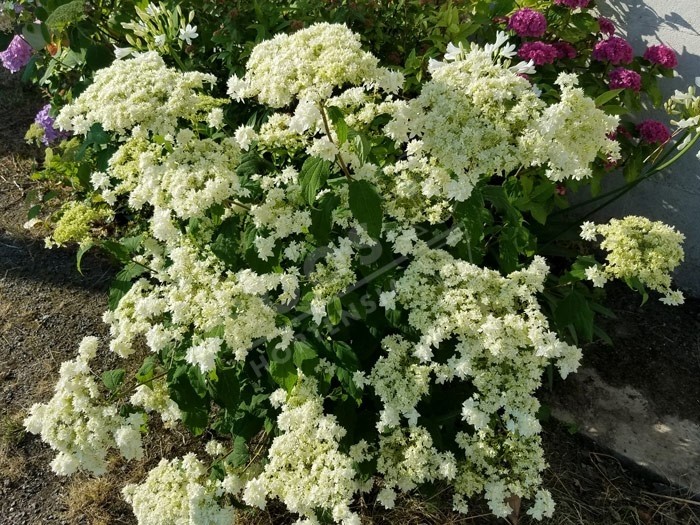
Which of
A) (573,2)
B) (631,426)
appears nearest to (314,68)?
(573,2)

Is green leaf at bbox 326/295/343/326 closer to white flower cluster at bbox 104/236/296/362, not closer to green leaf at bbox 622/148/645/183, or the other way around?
white flower cluster at bbox 104/236/296/362

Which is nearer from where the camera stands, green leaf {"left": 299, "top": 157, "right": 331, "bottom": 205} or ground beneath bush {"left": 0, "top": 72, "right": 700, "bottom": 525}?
green leaf {"left": 299, "top": 157, "right": 331, "bottom": 205}

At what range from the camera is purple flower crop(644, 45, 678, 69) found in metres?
3.29

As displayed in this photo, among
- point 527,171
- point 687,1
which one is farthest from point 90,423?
point 687,1

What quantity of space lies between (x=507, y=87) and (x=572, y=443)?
2060mm

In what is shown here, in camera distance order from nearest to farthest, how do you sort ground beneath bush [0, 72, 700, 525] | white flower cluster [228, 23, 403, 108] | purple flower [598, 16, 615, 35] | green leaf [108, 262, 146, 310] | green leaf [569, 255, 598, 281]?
white flower cluster [228, 23, 403, 108] → green leaf [569, 255, 598, 281] → green leaf [108, 262, 146, 310] → ground beneath bush [0, 72, 700, 525] → purple flower [598, 16, 615, 35]

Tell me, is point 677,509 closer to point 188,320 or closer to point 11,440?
point 188,320

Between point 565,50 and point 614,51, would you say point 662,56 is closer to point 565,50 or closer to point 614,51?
point 614,51

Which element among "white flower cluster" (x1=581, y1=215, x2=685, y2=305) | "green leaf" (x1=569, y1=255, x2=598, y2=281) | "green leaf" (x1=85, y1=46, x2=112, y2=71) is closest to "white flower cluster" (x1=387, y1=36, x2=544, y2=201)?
"white flower cluster" (x1=581, y1=215, x2=685, y2=305)

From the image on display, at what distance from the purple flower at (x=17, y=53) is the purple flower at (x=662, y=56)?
4.00 metres

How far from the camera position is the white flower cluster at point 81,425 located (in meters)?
2.16

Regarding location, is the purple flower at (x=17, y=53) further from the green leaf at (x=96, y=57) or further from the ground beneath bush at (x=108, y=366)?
the green leaf at (x=96, y=57)

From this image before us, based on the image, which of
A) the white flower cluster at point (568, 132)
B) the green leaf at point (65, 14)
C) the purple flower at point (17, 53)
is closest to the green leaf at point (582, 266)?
the white flower cluster at point (568, 132)

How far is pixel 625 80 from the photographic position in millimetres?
3152
